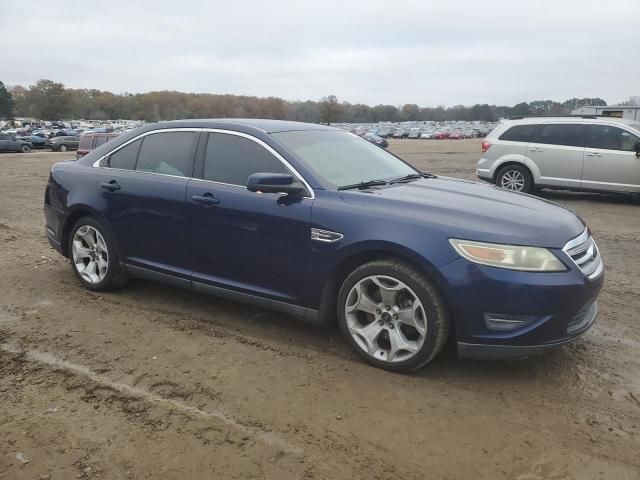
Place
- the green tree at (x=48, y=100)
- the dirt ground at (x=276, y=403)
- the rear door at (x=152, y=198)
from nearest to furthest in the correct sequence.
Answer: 1. the dirt ground at (x=276, y=403)
2. the rear door at (x=152, y=198)
3. the green tree at (x=48, y=100)

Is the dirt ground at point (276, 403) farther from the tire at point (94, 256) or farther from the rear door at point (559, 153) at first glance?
the rear door at point (559, 153)

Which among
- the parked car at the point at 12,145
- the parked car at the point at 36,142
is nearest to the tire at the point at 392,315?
the parked car at the point at 12,145

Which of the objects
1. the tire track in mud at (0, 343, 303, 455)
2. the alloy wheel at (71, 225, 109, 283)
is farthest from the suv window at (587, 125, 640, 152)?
the tire track in mud at (0, 343, 303, 455)

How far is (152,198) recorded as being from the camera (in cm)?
461

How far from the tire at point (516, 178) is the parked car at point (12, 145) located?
35.6 meters

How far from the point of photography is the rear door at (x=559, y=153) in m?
10.9

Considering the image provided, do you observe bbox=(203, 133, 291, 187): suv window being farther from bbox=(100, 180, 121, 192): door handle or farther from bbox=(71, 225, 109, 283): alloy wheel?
bbox=(71, 225, 109, 283): alloy wheel

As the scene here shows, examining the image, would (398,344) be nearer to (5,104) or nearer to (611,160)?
(611,160)

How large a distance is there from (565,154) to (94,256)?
9290mm

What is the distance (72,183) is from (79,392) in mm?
2539

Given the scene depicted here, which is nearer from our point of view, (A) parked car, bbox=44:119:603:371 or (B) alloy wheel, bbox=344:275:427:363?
(A) parked car, bbox=44:119:603:371

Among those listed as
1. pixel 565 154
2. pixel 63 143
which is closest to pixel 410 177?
pixel 565 154

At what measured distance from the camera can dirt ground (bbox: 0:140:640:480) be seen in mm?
2674

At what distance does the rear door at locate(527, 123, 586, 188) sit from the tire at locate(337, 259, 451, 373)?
8833 mm
